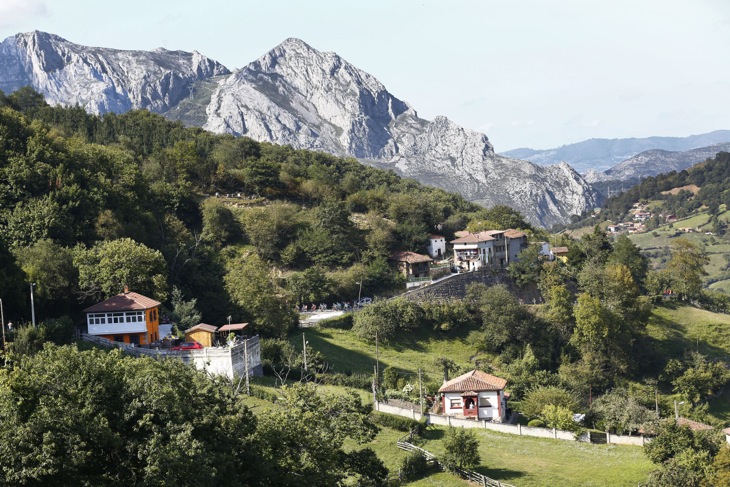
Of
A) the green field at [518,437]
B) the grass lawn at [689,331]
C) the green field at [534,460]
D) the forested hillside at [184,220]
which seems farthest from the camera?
the grass lawn at [689,331]

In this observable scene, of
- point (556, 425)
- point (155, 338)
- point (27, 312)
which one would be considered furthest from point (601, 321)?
point (27, 312)

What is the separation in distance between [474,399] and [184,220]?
124ft

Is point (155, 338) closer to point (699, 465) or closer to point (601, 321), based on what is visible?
point (699, 465)

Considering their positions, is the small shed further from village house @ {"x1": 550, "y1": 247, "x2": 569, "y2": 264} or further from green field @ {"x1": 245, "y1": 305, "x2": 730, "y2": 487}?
village house @ {"x1": 550, "y1": 247, "x2": 569, "y2": 264}

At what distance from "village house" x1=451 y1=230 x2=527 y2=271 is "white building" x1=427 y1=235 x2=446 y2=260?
1713 mm

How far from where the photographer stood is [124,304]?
43.2 meters

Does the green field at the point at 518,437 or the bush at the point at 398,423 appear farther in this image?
the bush at the point at 398,423

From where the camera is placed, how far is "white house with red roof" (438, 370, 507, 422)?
4194cm

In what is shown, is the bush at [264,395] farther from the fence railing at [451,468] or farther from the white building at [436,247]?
the white building at [436,247]

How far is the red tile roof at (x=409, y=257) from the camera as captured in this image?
233 ft

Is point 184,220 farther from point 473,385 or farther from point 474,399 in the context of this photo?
point 474,399

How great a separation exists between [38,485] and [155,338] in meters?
26.7

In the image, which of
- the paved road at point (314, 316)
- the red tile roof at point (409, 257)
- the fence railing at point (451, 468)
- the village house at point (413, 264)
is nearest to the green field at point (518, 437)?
the fence railing at point (451, 468)

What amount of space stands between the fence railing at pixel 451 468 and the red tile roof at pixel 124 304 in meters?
16.1
